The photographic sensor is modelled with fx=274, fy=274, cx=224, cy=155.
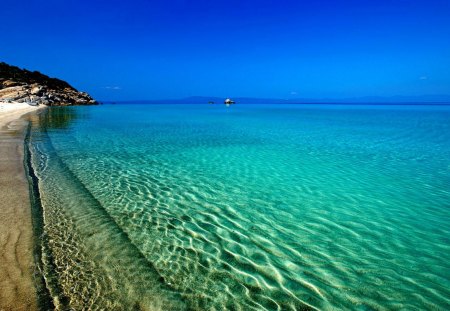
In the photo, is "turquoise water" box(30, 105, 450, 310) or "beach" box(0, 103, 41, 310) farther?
"turquoise water" box(30, 105, 450, 310)

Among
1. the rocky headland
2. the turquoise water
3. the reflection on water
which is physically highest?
the rocky headland

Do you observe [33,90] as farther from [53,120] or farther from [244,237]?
[244,237]

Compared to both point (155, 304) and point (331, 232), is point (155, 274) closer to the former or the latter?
point (155, 304)

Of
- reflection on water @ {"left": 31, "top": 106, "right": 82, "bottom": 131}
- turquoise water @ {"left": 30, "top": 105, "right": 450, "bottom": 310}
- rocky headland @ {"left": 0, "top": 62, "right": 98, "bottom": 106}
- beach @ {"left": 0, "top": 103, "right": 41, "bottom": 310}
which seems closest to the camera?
beach @ {"left": 0, "top": 103, "right": 41, "bottom": 310}

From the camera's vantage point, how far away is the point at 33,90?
7544 cm

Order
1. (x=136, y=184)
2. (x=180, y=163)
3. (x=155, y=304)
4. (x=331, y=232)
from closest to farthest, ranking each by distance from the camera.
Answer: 1. (x=155, y=304)
2. (x=331, y=232)
3. (x=136, y=184)
4. (x=180, y=163)

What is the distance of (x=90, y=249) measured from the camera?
527 centimetres

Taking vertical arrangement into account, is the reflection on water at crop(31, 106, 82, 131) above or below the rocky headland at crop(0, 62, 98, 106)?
below

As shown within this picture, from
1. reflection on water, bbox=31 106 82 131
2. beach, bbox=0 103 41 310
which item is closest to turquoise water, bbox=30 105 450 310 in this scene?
beach, bbox=0 103 41 310

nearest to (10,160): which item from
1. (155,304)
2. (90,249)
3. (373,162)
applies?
(90,249)

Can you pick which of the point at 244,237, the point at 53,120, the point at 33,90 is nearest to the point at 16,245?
the point at 244,237

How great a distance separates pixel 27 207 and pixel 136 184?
3.25m

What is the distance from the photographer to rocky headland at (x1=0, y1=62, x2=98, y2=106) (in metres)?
69.6

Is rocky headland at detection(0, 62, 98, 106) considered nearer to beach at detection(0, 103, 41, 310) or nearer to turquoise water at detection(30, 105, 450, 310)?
beach at detection(0, 103, 41, 310)
